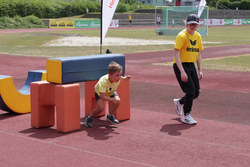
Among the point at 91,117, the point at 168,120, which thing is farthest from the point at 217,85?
the point at 91,117

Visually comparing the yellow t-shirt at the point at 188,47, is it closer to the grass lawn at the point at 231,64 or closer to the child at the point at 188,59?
the child at the point at 188,59

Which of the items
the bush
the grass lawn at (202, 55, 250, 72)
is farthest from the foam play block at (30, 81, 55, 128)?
the bush

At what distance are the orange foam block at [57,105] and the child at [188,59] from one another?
177cm

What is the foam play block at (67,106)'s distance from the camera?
6.66 metres

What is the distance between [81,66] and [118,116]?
1256mm

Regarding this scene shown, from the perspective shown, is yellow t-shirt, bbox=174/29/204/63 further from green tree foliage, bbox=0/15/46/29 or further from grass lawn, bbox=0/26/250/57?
green tree foliage, bbox=0/15/46/29

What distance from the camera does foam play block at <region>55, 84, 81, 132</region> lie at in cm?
666

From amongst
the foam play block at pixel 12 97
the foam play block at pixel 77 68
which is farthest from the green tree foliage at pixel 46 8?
the foam play block at pixel 77 68

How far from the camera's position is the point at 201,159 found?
5.42m

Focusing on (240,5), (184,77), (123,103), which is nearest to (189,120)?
(184,77)

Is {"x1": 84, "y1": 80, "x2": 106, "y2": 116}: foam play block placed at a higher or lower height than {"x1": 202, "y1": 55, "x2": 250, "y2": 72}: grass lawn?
higher

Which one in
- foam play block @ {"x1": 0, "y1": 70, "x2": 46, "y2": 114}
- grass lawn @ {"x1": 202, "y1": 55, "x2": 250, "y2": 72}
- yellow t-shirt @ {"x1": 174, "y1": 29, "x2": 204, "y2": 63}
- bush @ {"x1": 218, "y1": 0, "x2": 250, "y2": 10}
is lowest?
grass lawn @ {"x1": 202, "y1": 55, "x2": 250, "y2": 72}

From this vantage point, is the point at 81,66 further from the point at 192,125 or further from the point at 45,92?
the point at 192,125

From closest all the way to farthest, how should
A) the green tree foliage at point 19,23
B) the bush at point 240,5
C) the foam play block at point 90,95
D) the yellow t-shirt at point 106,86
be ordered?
the yellow t-shirt at point 106,86
the foam play block at point 90,95
the green tree foliage at point 19,23
the bush at point 240,5
